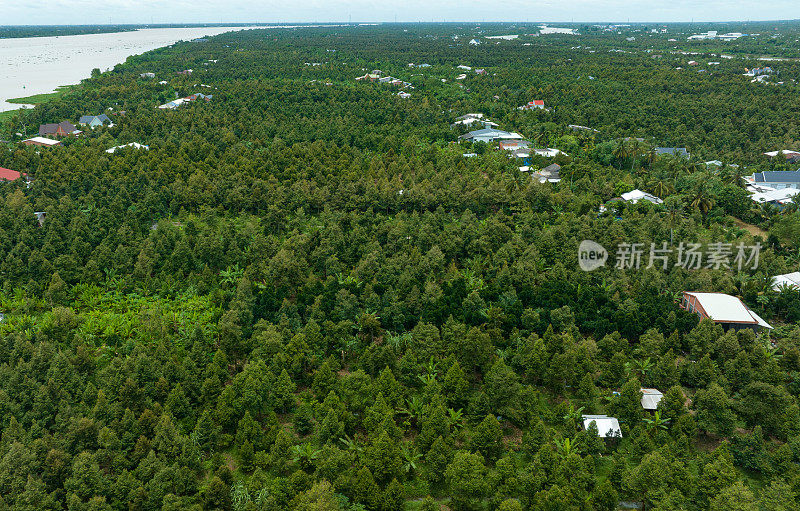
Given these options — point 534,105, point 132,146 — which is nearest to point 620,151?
point 534,105

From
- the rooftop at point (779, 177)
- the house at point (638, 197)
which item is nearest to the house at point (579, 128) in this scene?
the rooftop at point (779, 177)

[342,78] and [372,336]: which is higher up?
[342,78]

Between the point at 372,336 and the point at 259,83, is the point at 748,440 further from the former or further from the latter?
the point at 259,83

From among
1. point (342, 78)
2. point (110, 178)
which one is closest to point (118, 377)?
point (110, 178)

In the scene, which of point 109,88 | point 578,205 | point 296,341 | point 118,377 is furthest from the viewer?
point 109,88

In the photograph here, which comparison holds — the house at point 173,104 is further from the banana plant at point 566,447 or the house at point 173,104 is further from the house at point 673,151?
the banana plant at point 566,447

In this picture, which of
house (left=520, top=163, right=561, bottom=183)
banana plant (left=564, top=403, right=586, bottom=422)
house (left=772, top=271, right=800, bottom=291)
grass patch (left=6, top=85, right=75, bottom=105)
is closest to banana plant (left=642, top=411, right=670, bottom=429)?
banana plant (left=564, top=403, right=586, bottom=422)
